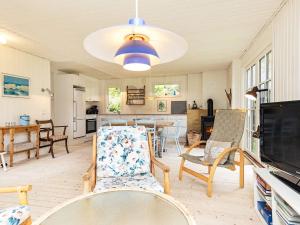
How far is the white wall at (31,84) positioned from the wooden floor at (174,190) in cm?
110

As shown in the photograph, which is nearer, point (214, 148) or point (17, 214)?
point (17, 214)

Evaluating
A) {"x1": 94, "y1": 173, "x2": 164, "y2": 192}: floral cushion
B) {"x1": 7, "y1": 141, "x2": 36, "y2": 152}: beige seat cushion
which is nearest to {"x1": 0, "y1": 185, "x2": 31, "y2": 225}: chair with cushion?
{"x1": 94, "y1": 173, "x2": 164, "y2": 192}: floral cushion

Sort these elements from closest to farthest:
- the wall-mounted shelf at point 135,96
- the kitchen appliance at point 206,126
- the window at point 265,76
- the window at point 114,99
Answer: the window at point 265,76, the kitchen appliance at point 206,126, the wall-mounted shelf at point 135,96, the window at point 114,99

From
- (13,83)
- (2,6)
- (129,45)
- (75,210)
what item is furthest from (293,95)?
(13,83)

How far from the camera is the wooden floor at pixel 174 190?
204 cm

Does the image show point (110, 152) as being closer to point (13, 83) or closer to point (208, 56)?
point (13, 83)

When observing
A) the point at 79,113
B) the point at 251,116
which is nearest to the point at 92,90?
the point at 79,113

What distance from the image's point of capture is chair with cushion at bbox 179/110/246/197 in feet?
8.78

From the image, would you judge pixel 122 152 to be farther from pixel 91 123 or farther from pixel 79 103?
pixel 91 123

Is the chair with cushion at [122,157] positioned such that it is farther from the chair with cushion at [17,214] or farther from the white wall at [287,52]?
the white wall at [287,52]

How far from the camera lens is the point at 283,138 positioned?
1.70 metres

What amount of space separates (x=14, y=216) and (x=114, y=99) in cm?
695

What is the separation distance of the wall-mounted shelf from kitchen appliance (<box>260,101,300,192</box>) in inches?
227

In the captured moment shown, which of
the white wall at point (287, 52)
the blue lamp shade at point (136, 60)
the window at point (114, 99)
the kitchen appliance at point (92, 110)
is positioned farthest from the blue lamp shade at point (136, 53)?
the window at point (114, 99)
